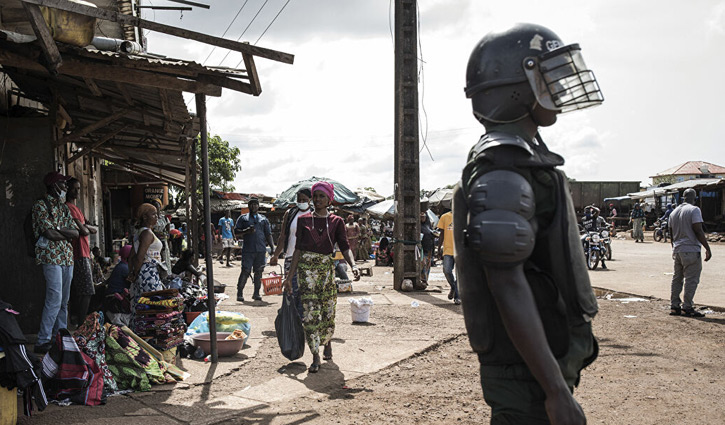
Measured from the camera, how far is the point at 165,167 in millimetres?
15000

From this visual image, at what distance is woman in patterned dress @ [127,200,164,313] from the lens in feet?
20.8

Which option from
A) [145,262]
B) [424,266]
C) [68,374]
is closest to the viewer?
[68,374]

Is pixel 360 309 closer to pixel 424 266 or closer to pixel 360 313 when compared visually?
pixel 360 313

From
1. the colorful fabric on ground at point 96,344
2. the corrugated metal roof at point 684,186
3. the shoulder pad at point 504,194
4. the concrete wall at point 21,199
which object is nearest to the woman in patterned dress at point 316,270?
the colorful fabric on ground at point 96,344

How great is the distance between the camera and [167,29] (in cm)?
477

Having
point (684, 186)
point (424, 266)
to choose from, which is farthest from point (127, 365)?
point (684, 186)

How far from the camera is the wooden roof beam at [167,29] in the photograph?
4.07 m

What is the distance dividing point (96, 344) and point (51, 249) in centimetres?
152

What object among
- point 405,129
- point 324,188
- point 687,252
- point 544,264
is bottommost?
point 687,252

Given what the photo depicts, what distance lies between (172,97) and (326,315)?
312cm

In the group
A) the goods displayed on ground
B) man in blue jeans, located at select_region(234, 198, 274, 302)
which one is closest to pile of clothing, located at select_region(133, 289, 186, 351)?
the goods displayed on ground

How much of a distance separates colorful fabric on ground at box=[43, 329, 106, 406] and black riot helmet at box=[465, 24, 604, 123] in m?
3.86

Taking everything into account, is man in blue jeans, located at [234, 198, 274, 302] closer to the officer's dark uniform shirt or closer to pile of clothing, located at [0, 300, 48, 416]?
the officer's dark uniform shirt

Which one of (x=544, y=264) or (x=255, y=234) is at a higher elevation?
(x=255, y=234)
